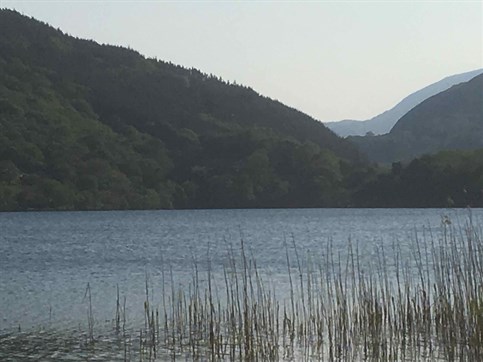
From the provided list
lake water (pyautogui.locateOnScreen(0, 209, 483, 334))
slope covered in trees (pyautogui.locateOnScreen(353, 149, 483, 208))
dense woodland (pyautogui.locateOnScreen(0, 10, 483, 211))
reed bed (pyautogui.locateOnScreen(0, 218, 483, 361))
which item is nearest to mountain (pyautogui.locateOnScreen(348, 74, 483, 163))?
dense woodland (pyautogui.locateOnScreen(0, 10, 483, 211))

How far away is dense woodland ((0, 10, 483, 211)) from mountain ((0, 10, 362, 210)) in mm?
156

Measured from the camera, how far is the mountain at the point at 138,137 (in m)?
96.3

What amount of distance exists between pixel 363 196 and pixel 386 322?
9156 cm

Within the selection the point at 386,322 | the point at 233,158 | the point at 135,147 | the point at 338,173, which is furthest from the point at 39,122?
the point at 386,322

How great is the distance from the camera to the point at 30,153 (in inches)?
3681

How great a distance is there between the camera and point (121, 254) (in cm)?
3991

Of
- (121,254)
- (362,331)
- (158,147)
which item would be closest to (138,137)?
(158,147)

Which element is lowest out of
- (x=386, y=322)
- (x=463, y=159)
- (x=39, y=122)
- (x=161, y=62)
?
(x=386, y=322)

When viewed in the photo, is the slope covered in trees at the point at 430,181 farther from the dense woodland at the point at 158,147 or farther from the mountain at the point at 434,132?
the mountain at the point at 434,132

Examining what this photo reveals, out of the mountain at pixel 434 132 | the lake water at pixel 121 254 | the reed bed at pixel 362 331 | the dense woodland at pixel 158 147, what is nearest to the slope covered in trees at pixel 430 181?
the dense woodland at pixel 158 147

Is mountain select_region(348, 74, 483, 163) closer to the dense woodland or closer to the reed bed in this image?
the dense woodland

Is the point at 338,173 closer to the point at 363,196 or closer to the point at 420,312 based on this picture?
the point at 363,196

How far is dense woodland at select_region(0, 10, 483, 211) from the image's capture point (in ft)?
308

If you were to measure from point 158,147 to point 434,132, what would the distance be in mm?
81175
